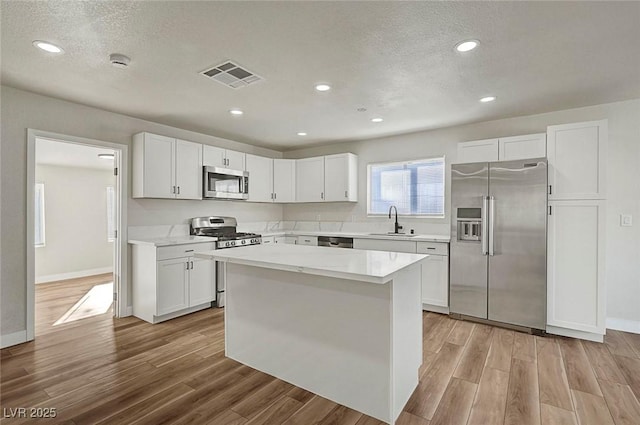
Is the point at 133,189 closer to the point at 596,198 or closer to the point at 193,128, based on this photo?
the point at 193,128

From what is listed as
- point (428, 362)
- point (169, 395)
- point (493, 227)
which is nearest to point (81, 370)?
point (169, 395)

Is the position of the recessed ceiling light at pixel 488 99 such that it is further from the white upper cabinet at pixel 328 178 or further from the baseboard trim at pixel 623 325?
the baseboard trim at pixel 623 325

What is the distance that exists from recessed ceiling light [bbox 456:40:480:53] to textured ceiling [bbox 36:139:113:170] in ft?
13.7

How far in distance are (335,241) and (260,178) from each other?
1.70m

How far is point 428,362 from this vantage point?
2.72 metres

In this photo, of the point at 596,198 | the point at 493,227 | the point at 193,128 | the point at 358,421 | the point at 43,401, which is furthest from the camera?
the point at 193,128

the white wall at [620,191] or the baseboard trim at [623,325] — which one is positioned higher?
the white wall at [620,191]

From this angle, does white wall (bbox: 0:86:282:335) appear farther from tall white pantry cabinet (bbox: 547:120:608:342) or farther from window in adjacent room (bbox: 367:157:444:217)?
tall white pantry cabinet (bbox: 547:120:608:342)

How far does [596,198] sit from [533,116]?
4.12 feet

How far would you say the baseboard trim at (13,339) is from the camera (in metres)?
3.00

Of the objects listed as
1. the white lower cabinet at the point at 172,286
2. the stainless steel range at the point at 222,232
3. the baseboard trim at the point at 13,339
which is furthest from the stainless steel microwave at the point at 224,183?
the baseboard trim at the point at 13,339

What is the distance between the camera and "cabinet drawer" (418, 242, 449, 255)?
391cm

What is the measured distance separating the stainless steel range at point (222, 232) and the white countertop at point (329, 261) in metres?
1.64

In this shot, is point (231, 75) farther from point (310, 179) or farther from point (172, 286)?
point (310, 179)
